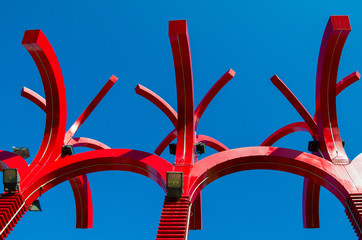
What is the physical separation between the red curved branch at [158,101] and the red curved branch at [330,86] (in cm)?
498

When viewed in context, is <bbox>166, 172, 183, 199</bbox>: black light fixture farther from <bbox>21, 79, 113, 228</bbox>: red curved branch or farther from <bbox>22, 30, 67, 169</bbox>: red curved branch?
<bbox>21, 79, 113, 228</bbox>: red curved branch

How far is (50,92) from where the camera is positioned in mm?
12828

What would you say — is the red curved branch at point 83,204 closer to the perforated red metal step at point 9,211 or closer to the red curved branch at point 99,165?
the red curved branch at point 99,165

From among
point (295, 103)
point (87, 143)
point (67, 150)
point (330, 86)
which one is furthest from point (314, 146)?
point (87, 143)

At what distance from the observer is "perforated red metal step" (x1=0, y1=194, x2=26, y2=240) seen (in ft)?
30.7

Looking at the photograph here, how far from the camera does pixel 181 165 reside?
11102mm

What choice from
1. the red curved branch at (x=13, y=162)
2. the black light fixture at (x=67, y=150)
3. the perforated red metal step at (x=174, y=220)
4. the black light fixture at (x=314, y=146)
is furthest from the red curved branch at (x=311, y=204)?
the red curved branch at (x=13, y=162)

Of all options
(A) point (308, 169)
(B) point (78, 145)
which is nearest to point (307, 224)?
(A) point (308, 169)

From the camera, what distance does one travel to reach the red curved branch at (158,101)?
14.1 meters

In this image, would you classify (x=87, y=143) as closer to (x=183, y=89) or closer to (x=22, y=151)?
(x=22, y=151)

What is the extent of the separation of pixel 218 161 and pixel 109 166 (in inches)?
129

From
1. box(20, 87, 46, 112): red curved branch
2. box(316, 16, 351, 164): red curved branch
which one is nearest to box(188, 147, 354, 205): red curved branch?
box(316, 16, 351, 164): red curved branch

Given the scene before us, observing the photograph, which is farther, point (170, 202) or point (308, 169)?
point (308, 169)

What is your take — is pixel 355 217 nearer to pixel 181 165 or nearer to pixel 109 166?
pixel 181 165
